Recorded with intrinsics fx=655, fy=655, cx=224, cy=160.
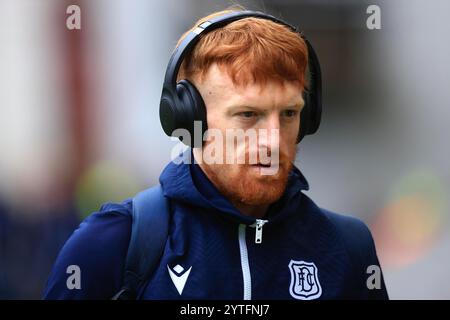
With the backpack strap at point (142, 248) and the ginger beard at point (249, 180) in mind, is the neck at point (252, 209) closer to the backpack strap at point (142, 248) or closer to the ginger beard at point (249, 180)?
the ginger beard at point (249, 180)

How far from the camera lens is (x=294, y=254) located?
1.98 m

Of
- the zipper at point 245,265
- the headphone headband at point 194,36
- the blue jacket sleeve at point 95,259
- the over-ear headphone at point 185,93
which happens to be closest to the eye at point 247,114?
the over-ear headphone at point 185,93

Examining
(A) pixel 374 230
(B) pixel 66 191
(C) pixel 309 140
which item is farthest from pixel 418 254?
(B) pixel 66 191

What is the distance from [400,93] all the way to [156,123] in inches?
57.7

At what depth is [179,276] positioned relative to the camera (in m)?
1.84

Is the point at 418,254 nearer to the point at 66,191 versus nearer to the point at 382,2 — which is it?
the point at 382,2

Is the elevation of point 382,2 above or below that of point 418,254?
above

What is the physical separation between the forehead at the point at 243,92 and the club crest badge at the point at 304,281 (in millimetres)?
487

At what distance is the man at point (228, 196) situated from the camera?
6.05ft

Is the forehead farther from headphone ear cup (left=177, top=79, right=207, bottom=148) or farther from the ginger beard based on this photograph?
the ginger beard

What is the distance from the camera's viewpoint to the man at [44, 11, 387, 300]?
1.84m
